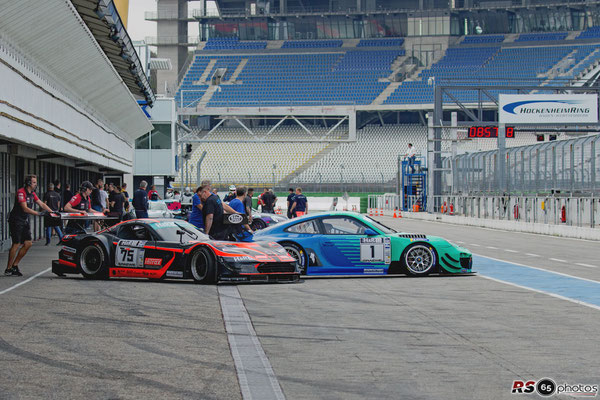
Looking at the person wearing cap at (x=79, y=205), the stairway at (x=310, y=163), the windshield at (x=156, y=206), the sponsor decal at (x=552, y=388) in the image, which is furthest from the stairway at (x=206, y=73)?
the sponsor decal at (x=552, y=388)

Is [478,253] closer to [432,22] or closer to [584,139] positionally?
[584,139]

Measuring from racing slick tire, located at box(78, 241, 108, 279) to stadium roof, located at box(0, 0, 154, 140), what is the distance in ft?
12.9

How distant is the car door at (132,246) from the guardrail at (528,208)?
19.0 meters

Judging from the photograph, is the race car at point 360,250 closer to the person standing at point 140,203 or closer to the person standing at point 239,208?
the person standing at point 239,208

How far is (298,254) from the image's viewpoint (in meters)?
15.9

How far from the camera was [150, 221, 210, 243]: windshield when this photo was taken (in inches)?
590

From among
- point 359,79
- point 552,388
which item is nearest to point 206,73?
point 359,79

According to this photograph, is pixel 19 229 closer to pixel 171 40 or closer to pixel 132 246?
pixel 132 246

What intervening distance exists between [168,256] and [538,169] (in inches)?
916

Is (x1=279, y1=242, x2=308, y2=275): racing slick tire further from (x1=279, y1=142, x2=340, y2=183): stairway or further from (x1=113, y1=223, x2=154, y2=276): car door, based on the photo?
(x1=279, y1=142, x2=340, y2=183): stairway

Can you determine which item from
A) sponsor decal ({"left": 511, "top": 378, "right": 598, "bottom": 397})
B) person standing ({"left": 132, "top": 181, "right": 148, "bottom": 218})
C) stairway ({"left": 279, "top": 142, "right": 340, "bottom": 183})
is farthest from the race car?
stairway ({"left": 279, "top": 142, "right": 340, "bottom": 183})

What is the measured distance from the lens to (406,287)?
14.2 meters

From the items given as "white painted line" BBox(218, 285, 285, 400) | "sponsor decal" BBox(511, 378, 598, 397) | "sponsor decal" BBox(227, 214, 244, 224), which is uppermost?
"sponsor decal" BBox(227, 214, 244, 224)

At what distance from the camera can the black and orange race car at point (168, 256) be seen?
14445 mm
